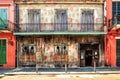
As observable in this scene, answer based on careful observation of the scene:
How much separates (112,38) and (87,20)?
2954 millimetres

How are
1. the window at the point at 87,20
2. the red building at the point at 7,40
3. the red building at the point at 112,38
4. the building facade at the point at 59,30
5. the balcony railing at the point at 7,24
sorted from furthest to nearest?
the window at the point at 87,20 → the building facade at the point at 59,30 → the red building at the point at 7,40 → the red building at the point at 112,38 → the balcony railing at the point at 7,24

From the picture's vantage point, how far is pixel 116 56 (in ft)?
81.1

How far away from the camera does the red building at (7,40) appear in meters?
24.8

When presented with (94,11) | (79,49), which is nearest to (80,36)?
(79,49)

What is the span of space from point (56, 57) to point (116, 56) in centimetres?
573

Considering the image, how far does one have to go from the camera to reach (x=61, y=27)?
25156 mm

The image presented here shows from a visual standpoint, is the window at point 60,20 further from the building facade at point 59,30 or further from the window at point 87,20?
the window at point 87,20

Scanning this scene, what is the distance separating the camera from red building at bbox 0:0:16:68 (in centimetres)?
2478

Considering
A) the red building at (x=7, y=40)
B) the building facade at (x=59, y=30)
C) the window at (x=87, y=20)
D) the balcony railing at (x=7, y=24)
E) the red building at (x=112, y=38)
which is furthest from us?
the window at (x=87, y=20)

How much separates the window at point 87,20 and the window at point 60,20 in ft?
5.40

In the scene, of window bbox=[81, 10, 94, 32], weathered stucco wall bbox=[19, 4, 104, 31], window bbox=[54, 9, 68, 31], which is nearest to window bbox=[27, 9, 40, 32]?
weathered stucco wall bbox=[19, 4, 104, 31]

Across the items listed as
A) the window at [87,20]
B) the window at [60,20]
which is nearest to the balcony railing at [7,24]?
the window at [60,20]

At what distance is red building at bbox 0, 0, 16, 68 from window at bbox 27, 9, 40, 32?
165cm

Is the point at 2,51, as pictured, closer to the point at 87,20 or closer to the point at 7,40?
the point at 7,40
